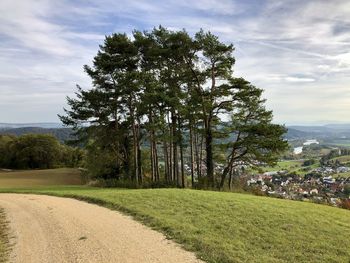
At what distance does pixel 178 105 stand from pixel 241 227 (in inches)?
630

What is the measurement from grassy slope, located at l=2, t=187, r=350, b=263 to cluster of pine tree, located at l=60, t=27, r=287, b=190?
1129 centimetres

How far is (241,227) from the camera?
948 centimetres

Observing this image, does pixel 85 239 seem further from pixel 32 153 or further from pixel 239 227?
pixel 32 153

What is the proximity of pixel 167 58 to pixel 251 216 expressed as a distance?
1855 cm

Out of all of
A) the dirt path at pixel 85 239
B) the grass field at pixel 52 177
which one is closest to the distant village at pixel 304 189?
the dirt path at pixel 85 239

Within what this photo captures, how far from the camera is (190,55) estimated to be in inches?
1057

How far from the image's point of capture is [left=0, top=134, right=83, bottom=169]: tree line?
56188mm

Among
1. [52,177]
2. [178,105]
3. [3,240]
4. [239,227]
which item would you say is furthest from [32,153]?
[239,227]

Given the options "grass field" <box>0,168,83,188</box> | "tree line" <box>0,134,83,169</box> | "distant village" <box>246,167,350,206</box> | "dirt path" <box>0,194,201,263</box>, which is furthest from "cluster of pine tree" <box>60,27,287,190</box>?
"tree line" <box>0,134,83,169</box>

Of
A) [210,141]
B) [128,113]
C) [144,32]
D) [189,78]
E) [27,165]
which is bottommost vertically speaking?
[27,165]

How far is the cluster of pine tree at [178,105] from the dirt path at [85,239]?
13.6 metres

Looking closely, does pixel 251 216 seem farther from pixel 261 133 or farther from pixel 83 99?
pixel 83 99

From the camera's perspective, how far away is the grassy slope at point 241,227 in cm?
752


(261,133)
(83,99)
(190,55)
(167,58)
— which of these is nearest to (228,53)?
(190,55)
